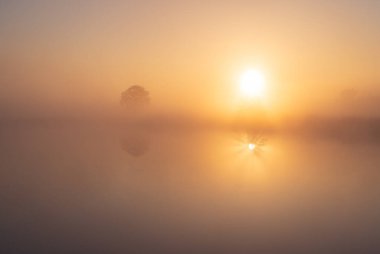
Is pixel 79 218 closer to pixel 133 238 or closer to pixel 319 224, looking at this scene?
pixel 133 238

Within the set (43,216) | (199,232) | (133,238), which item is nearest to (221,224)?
(199,232)

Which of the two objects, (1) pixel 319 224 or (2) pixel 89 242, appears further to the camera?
(1) pixel 319 224

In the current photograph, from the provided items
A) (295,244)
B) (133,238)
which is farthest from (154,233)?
(295,244)

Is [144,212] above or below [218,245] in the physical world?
above

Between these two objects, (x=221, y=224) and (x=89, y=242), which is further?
(x=221, y=224)

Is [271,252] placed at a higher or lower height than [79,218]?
lower

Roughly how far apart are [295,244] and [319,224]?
0.50 meters

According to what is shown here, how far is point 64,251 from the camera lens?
216 inches

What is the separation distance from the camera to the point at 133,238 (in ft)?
18.7

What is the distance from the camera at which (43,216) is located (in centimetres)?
581

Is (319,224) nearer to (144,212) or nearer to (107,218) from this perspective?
(144,212)

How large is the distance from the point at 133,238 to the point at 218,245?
3.77 feet

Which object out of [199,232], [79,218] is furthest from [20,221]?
[199,232]

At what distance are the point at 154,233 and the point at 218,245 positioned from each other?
89 centimetres
